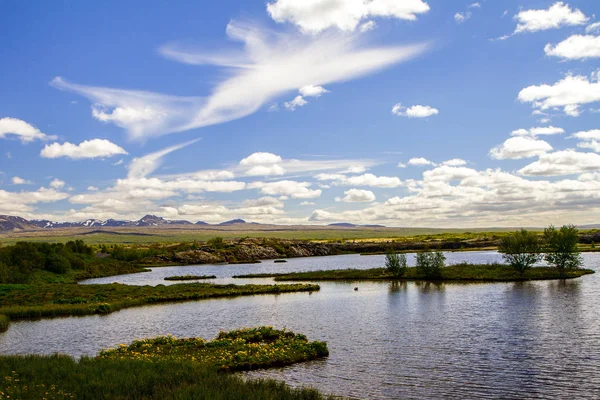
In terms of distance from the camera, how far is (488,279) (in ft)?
287

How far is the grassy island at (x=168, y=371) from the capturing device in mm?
21797

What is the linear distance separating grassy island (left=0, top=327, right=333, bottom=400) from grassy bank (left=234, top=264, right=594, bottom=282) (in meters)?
60.3

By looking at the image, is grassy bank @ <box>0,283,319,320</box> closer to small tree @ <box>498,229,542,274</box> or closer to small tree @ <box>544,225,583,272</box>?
small tree @ <box>498,229,542,274</box>

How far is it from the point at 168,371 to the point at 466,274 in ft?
256

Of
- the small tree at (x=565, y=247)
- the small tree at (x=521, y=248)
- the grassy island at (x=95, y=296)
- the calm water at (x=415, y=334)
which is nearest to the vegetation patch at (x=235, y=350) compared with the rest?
the calm water at (x=415, y=334)

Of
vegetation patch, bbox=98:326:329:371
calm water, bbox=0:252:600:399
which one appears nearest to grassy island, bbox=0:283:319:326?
calm water, bbox=0:252:600:399

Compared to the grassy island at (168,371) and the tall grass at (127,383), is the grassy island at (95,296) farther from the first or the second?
the tall grass at (127,383)

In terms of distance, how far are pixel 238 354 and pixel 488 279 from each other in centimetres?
Answer: 6733

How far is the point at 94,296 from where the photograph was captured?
74.3 m

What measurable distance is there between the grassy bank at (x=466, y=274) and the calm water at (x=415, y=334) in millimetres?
10562

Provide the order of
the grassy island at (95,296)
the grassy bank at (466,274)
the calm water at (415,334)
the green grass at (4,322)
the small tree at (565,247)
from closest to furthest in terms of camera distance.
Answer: the calm water at (415,334) < the green grass at (4,322) < the grassy island at (95,296) < the grassy bank at (466,274) < the small tree at (565,247)

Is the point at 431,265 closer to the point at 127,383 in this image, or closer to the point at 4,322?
the point at 4,322

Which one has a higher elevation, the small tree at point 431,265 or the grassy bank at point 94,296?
the small tree at point 431,265

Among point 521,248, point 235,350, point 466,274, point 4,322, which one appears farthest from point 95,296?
point 521,248
